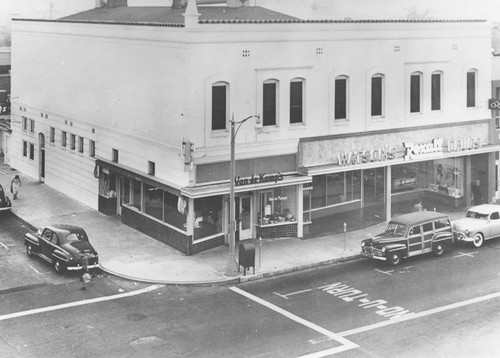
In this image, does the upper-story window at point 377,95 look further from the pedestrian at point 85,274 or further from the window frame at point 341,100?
the pedestrian at point 85,274

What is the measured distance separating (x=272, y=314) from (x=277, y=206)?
34.9ft

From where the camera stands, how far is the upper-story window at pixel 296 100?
111 ft

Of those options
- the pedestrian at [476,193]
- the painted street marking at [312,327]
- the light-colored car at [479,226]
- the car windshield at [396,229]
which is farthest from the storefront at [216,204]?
the pedestrian at [476,193]

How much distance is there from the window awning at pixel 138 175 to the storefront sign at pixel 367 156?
8.14 metres

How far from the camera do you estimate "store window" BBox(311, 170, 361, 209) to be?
36.4m

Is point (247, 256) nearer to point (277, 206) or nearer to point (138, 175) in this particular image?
point (277, 206)

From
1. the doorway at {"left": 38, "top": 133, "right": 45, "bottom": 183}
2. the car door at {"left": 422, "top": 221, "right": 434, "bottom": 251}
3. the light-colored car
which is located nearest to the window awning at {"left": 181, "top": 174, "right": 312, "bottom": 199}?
the car door at {"left": 422, "top": 221, "right": 434, "bottom": 251}

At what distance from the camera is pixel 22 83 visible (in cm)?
4700

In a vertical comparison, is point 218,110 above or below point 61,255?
above

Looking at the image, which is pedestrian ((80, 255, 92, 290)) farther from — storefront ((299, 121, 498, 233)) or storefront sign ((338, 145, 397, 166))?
storefront sign ((338, 145, 397, 166))

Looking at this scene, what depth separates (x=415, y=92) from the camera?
124 feet

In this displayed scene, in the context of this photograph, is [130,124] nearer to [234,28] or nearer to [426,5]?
[234,28]

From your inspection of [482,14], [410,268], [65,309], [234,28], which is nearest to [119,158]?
[234,28]

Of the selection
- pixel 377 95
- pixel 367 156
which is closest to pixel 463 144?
pixel 377 95
